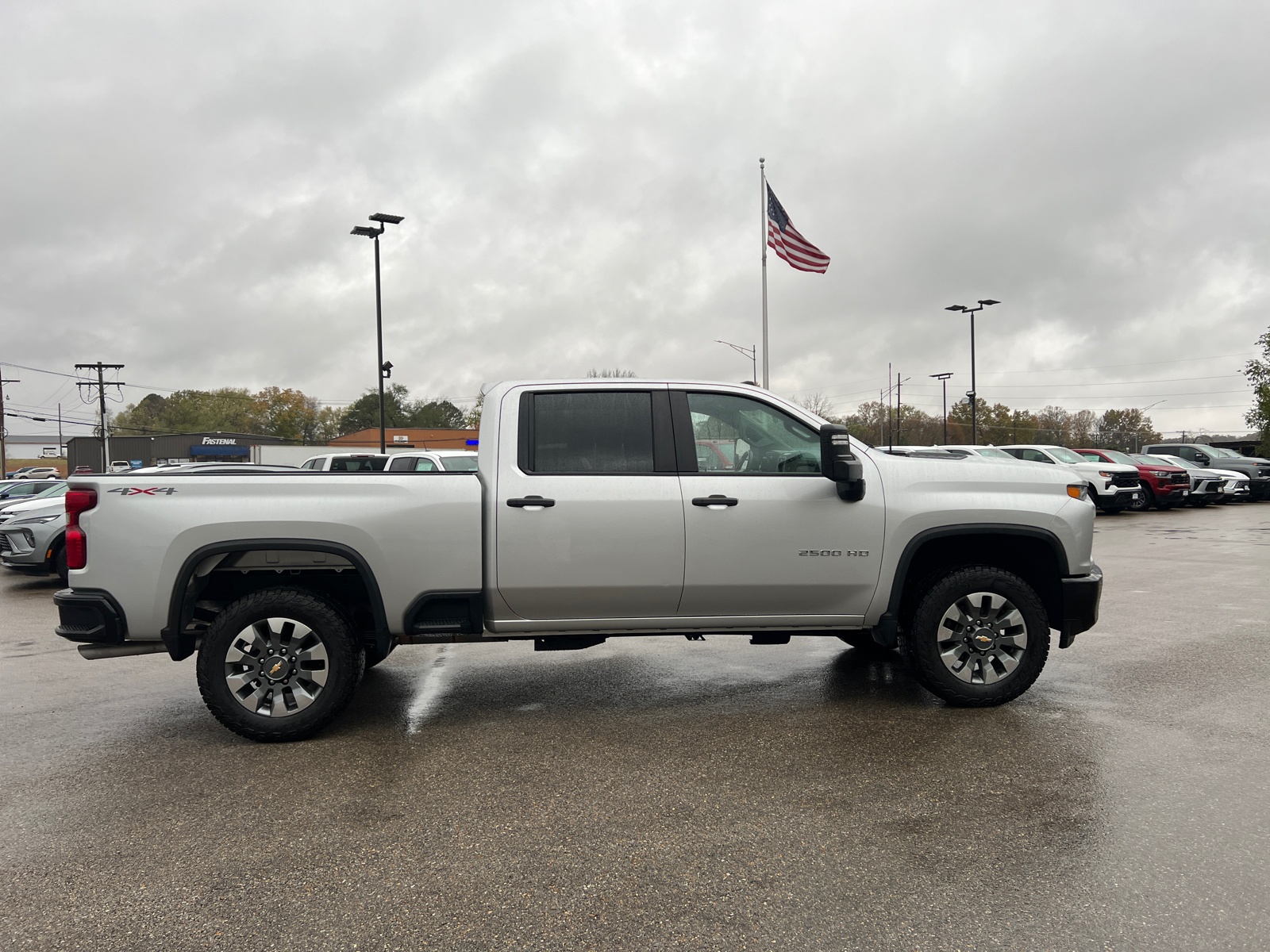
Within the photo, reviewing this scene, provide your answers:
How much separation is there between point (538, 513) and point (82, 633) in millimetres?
2454

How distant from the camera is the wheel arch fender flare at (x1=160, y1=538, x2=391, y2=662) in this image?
4730 millimetres

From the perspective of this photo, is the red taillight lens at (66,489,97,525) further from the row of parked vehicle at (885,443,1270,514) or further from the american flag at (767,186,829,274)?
the american flag at (767,186,829,274)

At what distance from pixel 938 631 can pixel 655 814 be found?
225cm

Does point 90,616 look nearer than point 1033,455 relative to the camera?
Yes

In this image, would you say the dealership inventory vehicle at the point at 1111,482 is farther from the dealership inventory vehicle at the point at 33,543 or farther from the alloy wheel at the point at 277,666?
the alloy wheel at the point at 277,666

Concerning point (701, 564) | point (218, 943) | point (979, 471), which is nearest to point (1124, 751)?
point (979, 471)

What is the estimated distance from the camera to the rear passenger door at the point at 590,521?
16.1 feet

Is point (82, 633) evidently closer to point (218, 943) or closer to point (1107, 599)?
point (218, 943)

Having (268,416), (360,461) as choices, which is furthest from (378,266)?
(268,416)

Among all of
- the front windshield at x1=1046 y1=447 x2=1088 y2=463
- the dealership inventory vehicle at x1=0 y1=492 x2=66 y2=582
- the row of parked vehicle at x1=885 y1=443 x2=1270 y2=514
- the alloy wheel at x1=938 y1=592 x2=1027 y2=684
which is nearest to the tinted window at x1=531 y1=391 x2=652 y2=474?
the alloy wheel at x1=938 y1=592 x2=1027 y2=684

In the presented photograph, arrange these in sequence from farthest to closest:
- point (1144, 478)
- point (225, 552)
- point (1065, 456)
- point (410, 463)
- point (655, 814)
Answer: point (1144, 478)
point (1065, 456)
point (410, 463)
point (225, 552)
point (655, 814)

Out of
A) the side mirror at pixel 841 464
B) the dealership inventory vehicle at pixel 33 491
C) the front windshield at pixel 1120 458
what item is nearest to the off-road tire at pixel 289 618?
the side mirror at pixel 841 464

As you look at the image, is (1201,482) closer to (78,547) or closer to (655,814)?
(655,814)

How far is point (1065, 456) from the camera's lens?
23516 millimetres
